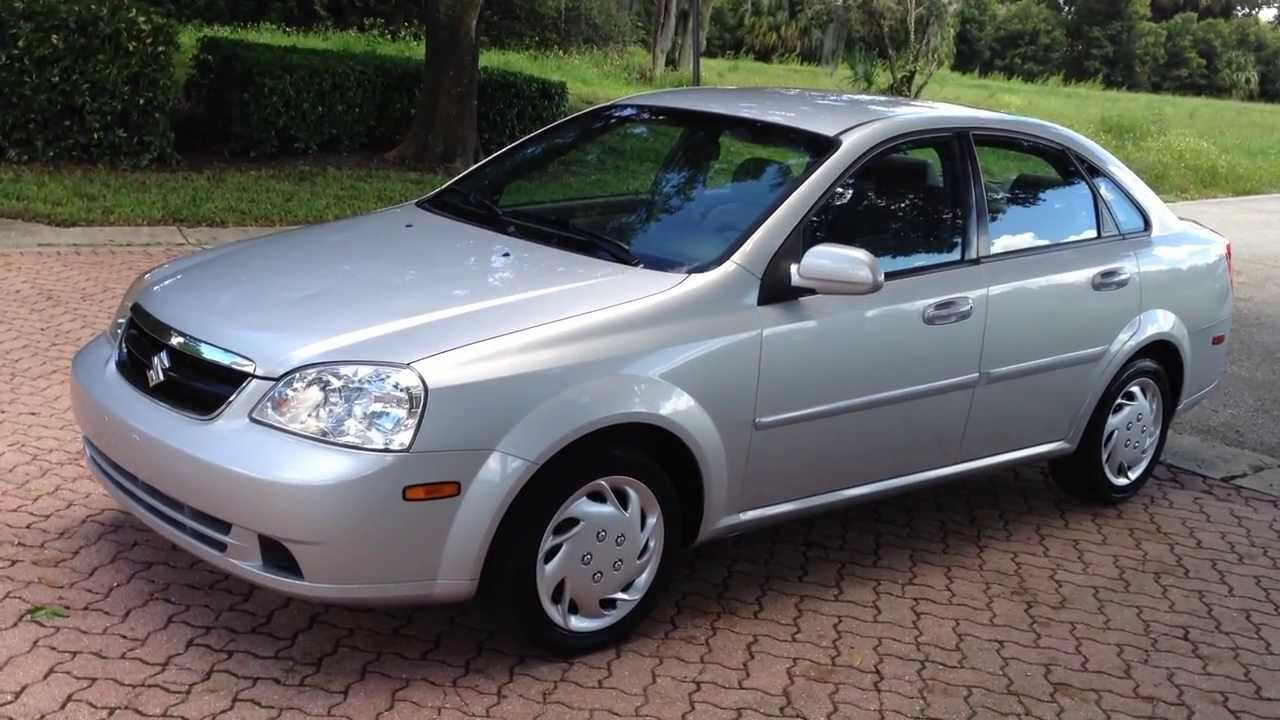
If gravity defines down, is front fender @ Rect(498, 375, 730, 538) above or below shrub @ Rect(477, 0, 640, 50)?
above

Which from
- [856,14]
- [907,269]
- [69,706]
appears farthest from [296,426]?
[856,14]

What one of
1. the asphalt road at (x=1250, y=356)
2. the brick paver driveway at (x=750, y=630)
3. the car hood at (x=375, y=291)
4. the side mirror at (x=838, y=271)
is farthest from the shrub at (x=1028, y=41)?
the car hood at (x=375, y=291)

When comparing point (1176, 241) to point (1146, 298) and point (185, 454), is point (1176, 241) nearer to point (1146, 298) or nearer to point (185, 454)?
point (1146, 298)

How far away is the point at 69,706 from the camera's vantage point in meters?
3.83

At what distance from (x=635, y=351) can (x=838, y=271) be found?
73 cm

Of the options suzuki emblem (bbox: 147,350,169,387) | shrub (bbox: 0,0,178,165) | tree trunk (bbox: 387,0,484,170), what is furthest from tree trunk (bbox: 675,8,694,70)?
suzuki emblem (bbox: 147,350,169,387)

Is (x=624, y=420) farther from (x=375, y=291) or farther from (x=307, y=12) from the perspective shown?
(x=307, y=12)

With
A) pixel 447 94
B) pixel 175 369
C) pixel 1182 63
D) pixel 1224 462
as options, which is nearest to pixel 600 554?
pixel 175 369

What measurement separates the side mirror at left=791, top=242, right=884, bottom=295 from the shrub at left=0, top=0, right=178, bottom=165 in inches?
372

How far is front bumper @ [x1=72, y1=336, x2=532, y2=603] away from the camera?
376cm

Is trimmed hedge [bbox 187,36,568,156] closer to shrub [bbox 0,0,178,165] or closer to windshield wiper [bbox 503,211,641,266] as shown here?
shrub [bbox 0,0,178,165]

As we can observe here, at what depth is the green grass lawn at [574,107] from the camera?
1119 centimetres

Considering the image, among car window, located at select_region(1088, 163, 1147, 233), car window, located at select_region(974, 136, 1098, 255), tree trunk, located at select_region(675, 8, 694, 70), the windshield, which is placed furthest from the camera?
tree trunk, located at select_region(675, 8, 694, 70)

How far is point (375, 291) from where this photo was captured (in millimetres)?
4293
